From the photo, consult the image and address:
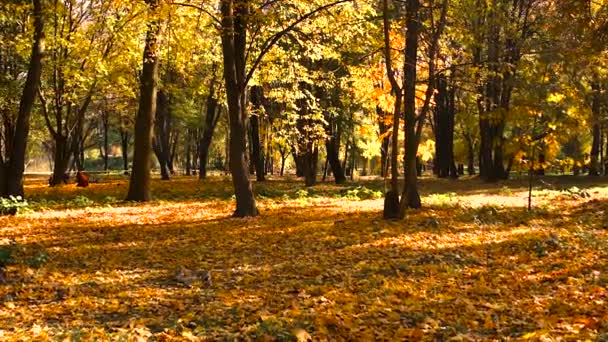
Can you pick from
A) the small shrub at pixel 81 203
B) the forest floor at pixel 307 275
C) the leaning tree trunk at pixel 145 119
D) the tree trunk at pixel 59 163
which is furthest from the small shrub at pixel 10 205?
the tree trunk at pixel 59 163

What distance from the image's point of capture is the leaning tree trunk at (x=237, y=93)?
41.3ft

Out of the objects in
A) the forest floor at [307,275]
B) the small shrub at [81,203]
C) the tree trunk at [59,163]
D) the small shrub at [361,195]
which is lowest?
the forest floor at [307,275]

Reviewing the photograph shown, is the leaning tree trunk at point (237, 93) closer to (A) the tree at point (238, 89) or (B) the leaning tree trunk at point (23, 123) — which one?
(A) the tree at point (238, 89)

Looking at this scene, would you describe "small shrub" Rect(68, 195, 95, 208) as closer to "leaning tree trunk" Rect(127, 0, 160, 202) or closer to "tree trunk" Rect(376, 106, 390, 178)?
"leaning tree trunk" Rect(127, 0, 160, 202)

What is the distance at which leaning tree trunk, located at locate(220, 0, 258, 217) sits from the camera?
12.6m

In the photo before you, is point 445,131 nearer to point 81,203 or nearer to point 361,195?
point 361,195

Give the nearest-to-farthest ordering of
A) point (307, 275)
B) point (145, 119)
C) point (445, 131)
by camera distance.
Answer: point (307, 275) → point (145, 119) → point (445, 131)

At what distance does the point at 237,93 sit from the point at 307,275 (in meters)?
6.19

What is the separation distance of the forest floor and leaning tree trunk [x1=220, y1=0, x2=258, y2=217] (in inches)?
31.7

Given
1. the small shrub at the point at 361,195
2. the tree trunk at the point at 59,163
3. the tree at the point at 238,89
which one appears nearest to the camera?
the tree at the point at 238,89

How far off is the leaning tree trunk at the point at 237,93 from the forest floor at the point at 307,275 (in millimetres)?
805

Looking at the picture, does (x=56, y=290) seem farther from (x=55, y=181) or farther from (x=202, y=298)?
(x=55, y=181)

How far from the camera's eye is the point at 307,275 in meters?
7.73

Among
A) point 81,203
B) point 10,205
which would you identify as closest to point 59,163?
point 81,203
